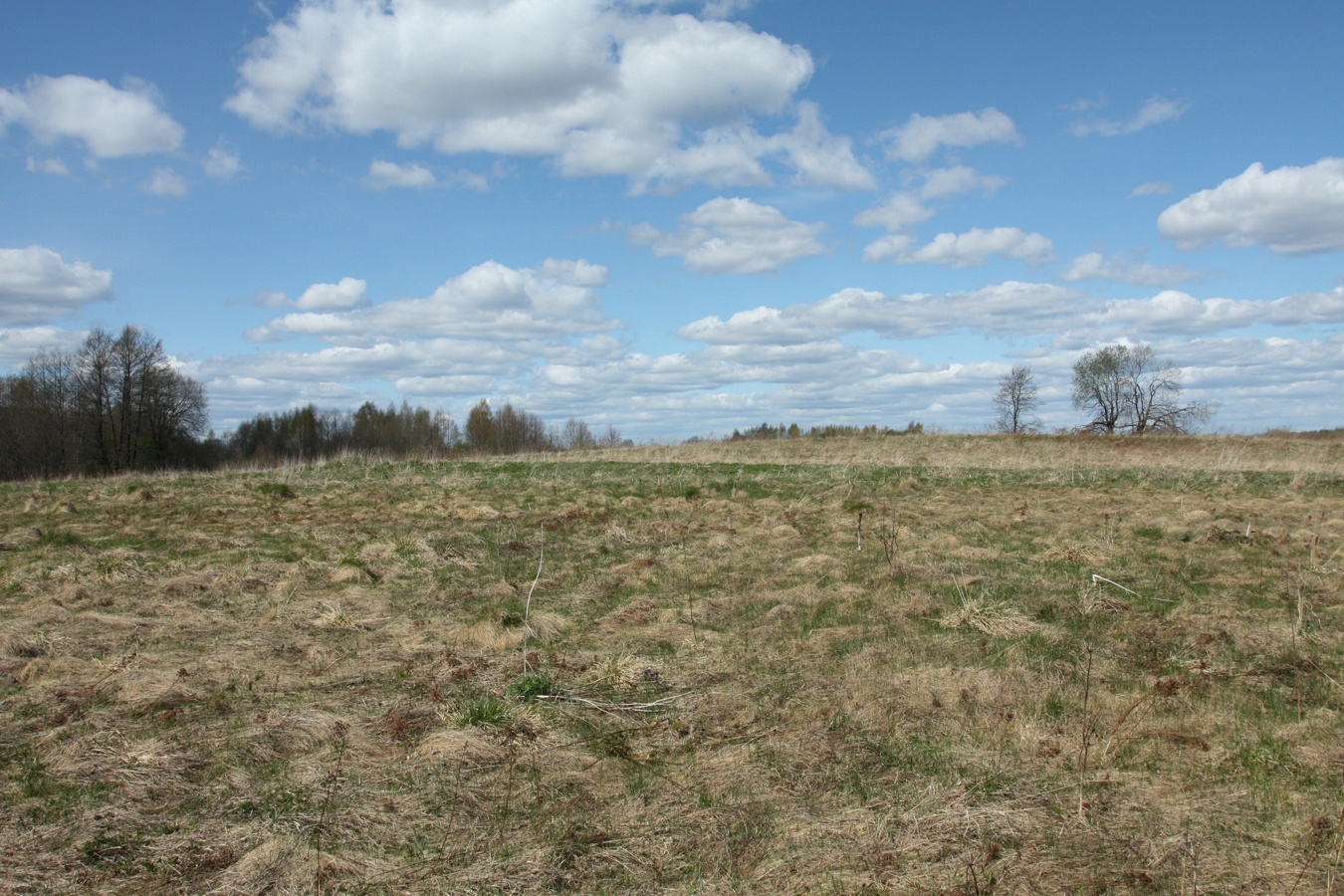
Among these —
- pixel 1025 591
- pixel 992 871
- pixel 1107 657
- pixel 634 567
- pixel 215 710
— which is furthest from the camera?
pixel 634 567

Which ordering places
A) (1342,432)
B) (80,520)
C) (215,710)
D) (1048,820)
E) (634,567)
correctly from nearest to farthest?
(1048,820)
(215,710)
(634,567)
(80,520)
(1342,432)

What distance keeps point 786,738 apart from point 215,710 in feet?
12.3

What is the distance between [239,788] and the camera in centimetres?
418

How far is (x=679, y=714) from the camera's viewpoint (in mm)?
5277

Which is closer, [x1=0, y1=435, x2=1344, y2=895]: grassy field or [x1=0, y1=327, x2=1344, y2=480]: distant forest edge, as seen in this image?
[x1=0, y1=435, x2=1344, y2=895]: grassy field

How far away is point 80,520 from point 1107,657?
16237 mm

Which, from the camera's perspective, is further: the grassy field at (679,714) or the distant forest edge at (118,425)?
the distant forest edge at (118,425)

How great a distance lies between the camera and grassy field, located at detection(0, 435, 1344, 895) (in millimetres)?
3498

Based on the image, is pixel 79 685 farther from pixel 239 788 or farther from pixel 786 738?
pixel 786 738

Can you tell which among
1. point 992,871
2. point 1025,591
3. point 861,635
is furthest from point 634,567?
point 992,871

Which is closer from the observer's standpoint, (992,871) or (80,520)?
(992,871)

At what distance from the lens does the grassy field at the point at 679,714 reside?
3498 mm

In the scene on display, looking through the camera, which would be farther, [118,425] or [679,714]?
[118,425]

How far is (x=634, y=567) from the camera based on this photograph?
1021cm
